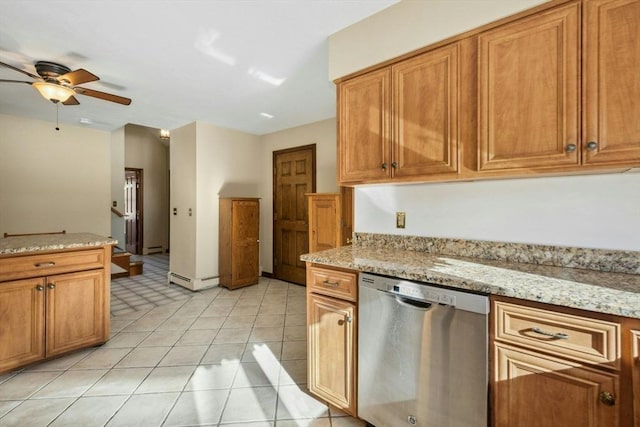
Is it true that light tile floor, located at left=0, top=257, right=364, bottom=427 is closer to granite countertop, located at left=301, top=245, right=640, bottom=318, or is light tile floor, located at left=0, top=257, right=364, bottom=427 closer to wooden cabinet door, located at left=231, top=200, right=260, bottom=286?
granite countertop, located at left=301, top=245, right=640, bottom=318

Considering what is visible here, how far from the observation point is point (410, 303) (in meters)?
1.33

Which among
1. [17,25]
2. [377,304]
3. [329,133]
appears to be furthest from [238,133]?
[377,304]

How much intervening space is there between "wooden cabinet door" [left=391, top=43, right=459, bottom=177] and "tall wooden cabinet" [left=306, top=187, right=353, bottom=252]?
4.93 feet

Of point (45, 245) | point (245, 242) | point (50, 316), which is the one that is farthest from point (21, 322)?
point (245, 242)

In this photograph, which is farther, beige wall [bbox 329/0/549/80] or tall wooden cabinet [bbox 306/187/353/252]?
tall wooden cabinet [bbox 306/187/353/252]

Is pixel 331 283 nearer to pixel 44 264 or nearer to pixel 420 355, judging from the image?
pixel 420 355

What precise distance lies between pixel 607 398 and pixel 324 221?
2.79 m

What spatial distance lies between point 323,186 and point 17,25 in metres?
3.24

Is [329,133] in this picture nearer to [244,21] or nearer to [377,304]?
[244,21]

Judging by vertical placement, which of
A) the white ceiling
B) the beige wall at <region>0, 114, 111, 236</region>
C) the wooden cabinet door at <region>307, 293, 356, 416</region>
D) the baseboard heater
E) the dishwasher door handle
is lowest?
the baseboard heater

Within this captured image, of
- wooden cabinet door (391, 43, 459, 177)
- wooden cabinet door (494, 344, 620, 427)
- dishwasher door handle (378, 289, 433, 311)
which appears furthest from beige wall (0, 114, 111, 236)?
wooden cabinet door (494, 344, 620, 427)

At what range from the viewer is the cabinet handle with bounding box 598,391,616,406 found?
0.93m

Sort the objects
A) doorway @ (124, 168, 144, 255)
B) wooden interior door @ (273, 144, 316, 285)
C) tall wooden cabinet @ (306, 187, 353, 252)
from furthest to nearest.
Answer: doorway @ (124, 168, 144, 255)
wooden interior door @ (273, 144, 316, 285)
tall wooden cabinet @ (306, 187, 353, 252)

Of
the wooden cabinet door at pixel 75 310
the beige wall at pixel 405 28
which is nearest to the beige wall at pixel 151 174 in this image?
the wooden cabinet door at pixel 75 310
